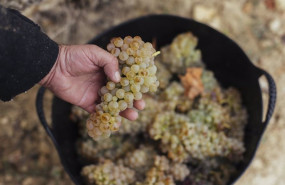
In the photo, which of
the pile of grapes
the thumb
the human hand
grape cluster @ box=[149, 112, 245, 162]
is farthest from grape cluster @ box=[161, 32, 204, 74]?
the thumb

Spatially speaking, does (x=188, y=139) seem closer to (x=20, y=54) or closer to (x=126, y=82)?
(x=126, y=82)

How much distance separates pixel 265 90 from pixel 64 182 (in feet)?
4.49

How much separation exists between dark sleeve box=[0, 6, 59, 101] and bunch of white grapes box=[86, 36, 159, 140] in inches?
9.7

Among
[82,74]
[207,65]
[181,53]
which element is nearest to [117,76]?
[82,74]

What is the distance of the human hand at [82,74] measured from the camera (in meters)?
1.31

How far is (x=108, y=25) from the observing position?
2.34 metres

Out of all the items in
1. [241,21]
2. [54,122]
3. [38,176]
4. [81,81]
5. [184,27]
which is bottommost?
[38,176]

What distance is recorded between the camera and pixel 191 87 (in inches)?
70.5

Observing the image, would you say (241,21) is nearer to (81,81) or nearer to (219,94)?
(219,94)

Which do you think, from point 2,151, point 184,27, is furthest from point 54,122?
point 184,27

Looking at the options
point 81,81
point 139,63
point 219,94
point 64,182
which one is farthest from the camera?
point 64,182

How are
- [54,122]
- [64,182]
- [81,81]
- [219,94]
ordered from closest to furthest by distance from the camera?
1. [81,81]
2. [54,122]
3. [219,94]
4. [64,182]

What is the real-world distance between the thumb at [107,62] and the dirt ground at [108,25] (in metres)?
0.79

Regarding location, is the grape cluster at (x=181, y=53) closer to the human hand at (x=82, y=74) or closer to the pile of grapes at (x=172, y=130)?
the pile of grapes at (x=172, y=130)
